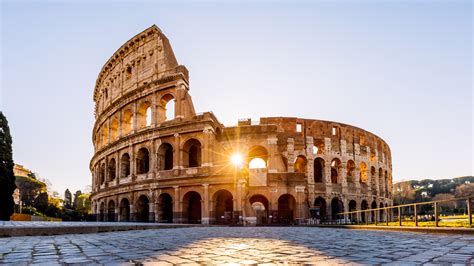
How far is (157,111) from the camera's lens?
26.1 metres

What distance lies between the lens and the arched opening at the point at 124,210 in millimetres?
27516

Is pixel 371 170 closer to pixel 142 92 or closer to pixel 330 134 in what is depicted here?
pixel 330 134

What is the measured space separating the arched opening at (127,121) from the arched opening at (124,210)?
221 inches

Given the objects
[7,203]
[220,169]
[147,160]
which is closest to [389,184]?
[220,169]

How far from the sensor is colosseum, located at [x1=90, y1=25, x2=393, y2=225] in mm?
23625

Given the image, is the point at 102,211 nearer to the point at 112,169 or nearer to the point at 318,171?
the point at 112,169

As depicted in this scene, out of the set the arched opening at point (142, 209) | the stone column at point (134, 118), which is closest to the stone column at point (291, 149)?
the arched opening at point (142, 209)

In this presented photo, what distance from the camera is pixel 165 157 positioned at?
26.9 m

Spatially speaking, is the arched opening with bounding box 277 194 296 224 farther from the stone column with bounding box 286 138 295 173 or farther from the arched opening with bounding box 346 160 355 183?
the arched opening with bounding box 346 160 355 183

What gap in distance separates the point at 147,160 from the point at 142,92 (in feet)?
17.7

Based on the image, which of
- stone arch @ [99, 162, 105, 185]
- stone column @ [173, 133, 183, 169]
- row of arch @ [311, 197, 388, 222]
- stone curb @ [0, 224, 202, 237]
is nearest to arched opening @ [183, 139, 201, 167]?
stone column @ [173, 133, 183, 169]

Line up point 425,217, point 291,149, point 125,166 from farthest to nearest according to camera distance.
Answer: point 291,149, point 125,166, point 425,217

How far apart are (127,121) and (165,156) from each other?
5358 mm

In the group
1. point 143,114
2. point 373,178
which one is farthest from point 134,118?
point 373,178
